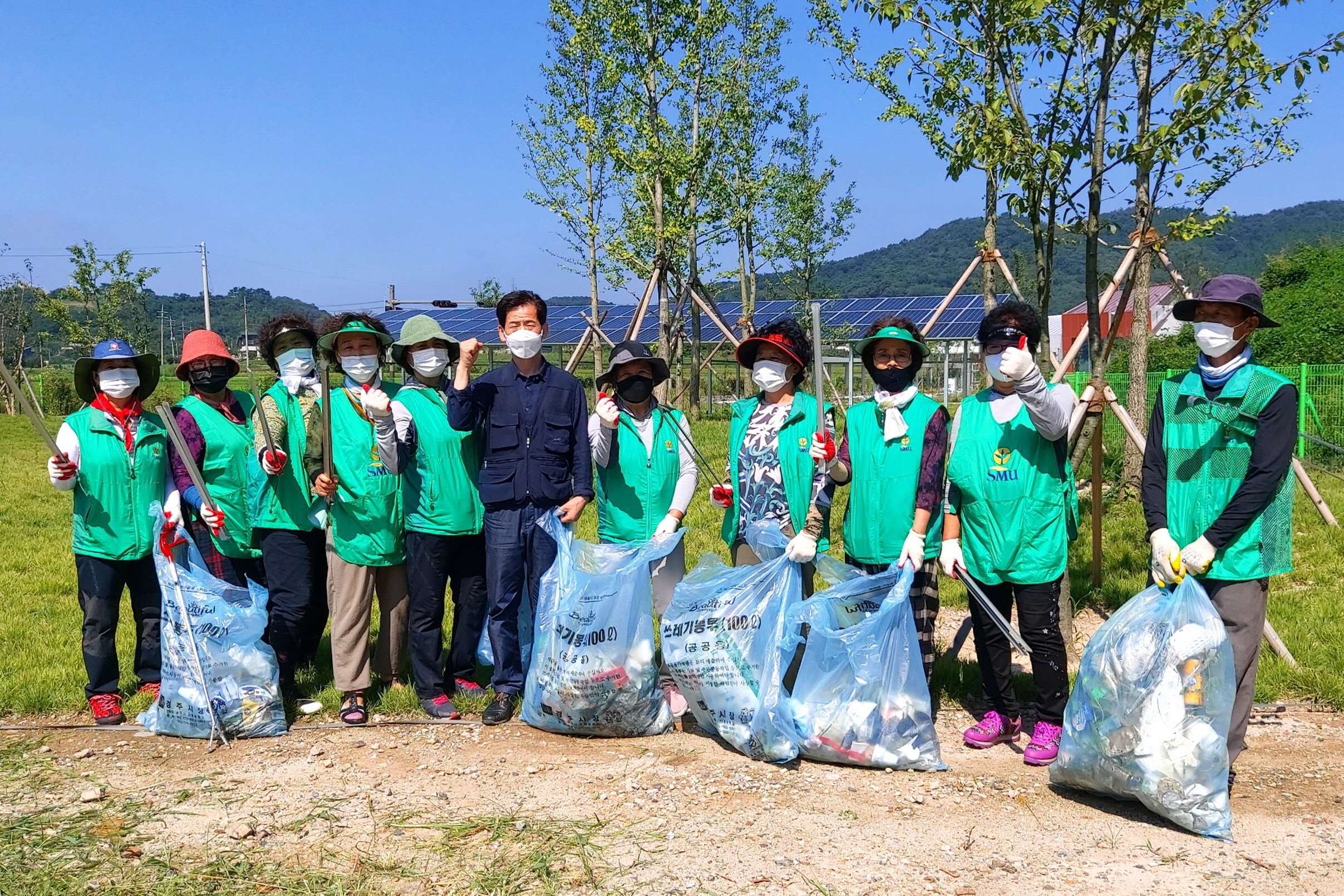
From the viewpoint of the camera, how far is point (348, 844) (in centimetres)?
326

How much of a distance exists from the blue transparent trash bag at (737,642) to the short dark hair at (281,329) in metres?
2.09

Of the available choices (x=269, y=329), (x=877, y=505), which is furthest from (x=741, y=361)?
(x=269, y=329)

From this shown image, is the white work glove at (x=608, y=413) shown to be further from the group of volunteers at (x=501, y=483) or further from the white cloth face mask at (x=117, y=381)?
the white cloth face mask at (x=117, y=381)

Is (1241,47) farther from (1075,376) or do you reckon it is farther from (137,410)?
(1075,376)

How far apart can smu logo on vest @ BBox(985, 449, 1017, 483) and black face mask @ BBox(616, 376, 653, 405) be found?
4.72 ft

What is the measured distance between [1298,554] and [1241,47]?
3.75m

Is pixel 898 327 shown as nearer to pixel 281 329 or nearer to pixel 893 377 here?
pixel 893 377

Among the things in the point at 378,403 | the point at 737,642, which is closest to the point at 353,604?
the point at 378,403

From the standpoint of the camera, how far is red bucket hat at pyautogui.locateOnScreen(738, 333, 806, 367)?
13.6 feet

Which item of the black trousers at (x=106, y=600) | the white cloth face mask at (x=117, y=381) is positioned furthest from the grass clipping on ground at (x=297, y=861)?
the white cloth face mask at (x=117, y=381)

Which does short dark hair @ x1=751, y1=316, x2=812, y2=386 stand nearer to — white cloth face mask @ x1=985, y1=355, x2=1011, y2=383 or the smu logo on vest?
white cloth face mask @ x1=985, y1=355, x2=1011, y2=383

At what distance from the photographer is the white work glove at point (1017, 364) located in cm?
358

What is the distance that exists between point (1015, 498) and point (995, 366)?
50 centimetres

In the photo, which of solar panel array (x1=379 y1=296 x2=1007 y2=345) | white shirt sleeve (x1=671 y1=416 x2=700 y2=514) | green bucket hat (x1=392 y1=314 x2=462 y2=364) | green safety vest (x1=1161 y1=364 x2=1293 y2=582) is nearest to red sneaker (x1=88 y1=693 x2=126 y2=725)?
green bucket hat (x1=392 y1=314 x2=462 y2=364)
